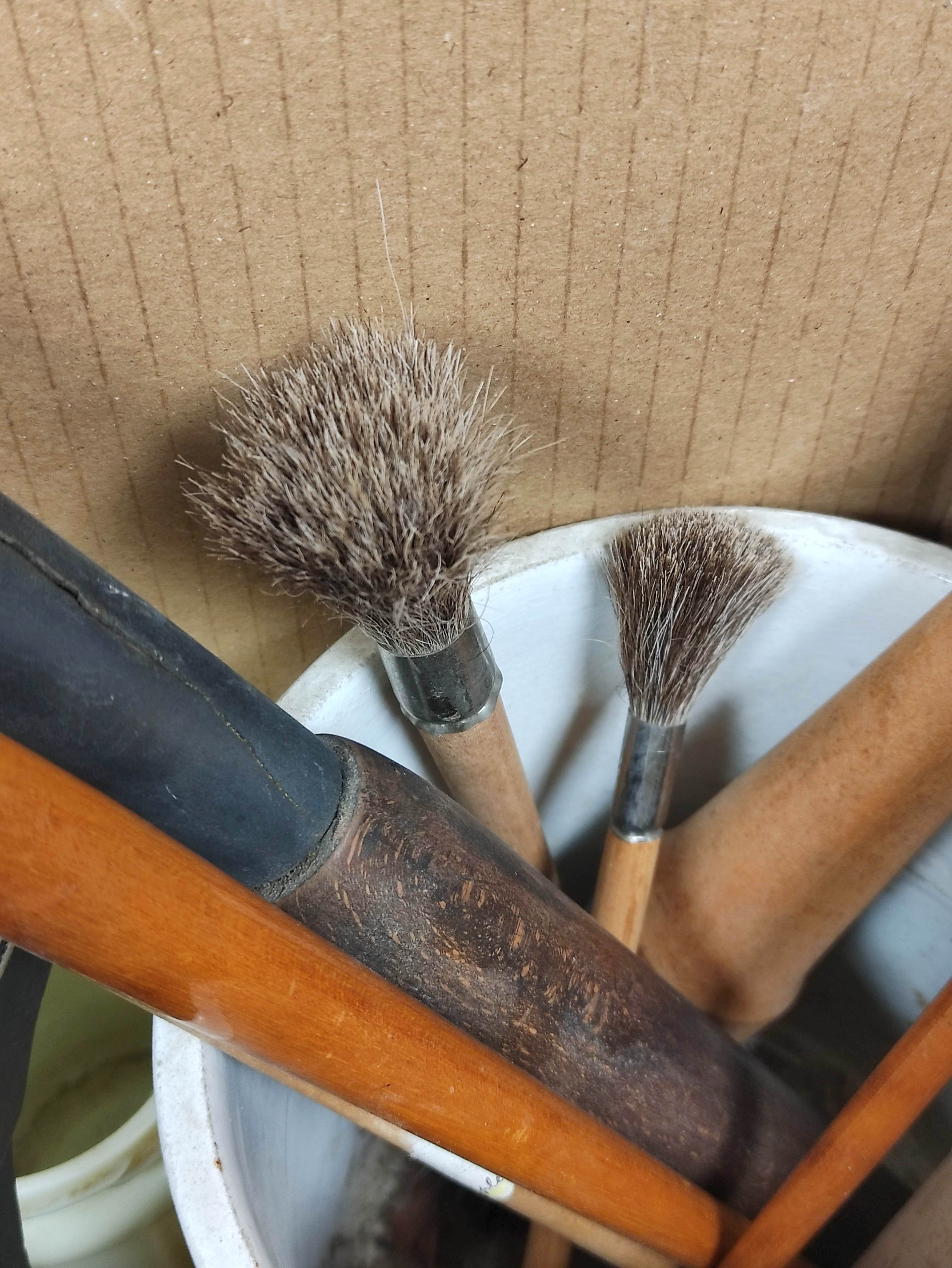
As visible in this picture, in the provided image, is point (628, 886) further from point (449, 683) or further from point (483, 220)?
point (483, 220)

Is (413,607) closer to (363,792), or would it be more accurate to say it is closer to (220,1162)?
(363,792)

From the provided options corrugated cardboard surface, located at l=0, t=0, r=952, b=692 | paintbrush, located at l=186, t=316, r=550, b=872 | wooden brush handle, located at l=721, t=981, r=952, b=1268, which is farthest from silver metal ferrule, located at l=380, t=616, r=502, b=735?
wooden brush handle, located at l=721, t=981, r=952, b=1268

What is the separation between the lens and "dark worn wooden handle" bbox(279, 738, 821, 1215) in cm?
34

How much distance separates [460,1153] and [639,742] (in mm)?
244

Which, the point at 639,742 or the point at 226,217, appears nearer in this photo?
the point at 226,217

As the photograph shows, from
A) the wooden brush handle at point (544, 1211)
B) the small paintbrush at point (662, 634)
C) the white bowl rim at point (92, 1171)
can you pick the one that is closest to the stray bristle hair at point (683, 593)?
the small paintbrush at point (662, 634)

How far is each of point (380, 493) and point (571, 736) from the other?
0.27 metres

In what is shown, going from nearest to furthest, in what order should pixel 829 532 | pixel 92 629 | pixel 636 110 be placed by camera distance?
pixel 92 629, pixel 636 110, pixel 829 532

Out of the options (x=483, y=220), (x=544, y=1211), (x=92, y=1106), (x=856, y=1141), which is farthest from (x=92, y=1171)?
(x=483, y=220)

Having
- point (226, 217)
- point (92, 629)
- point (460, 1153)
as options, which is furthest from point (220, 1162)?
point (226, 217)

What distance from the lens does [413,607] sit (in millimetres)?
386

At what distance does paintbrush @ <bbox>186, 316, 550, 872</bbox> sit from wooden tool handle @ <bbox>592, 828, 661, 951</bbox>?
5.6 inches

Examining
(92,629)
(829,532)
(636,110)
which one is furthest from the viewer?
(829,532)

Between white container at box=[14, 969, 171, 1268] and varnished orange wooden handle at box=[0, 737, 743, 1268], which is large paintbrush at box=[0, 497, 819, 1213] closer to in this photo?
varnished orange wooden handle at box=[0, 737, 743, 1268]
